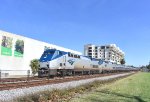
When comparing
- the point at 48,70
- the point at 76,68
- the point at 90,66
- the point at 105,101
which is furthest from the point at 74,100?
the point at 90,66

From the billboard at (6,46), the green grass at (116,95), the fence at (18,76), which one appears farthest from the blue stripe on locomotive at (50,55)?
the billboard at (6,46)

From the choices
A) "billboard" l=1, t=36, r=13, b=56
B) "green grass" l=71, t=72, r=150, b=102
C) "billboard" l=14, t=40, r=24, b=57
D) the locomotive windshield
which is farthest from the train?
"billboard" l=14, t=40, r=24, b=57

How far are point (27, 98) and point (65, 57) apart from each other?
2204 centimetres

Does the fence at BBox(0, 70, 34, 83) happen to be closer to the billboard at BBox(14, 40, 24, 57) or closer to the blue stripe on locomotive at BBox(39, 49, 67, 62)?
the blue stripe on locomotive at BBox(39, 49, 67, 62)

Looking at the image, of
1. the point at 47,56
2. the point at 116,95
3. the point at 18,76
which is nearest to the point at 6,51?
the point at 18,76

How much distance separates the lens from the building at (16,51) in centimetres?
5612

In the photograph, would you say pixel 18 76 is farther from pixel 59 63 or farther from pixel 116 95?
pixel 116 95

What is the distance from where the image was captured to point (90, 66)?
5209cm

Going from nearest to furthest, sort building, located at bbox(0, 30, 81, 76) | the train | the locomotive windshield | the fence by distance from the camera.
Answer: the fence
the train
the locomotive windshield
building, located at bbox(0, 30, 81, 76)

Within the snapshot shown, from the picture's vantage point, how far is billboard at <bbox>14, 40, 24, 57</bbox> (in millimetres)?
61125

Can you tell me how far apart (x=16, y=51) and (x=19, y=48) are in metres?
1.82

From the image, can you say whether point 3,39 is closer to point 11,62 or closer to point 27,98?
point 11,62

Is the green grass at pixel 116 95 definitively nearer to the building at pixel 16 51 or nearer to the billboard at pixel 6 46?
the billboard at pixel 6 46

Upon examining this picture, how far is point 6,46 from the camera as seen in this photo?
5722 centimetres
